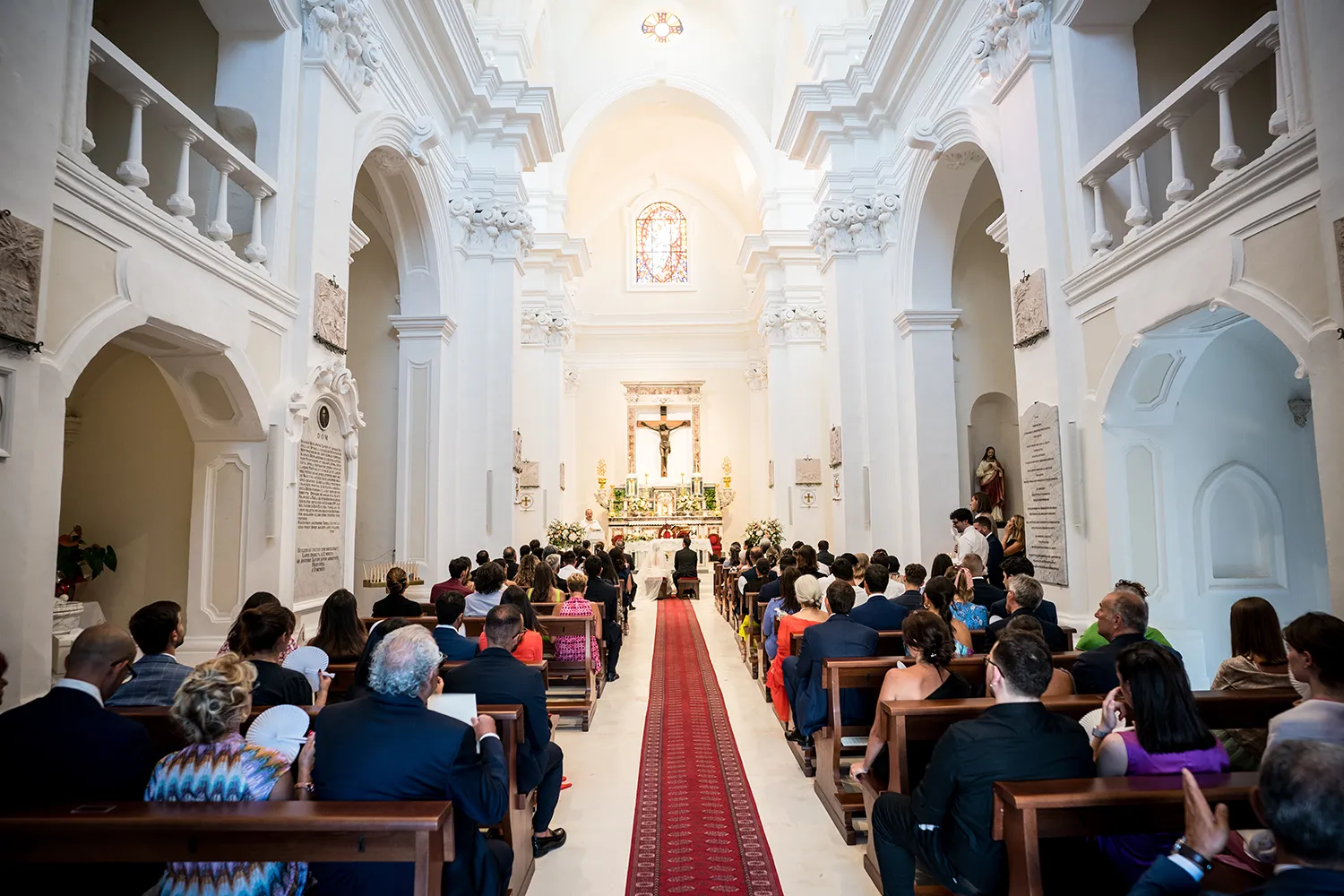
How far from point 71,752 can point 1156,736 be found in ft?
10.0

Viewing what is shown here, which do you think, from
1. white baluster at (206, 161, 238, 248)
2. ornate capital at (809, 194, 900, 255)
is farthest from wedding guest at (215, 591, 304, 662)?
ornate capital at (809, 194, 900, 255)

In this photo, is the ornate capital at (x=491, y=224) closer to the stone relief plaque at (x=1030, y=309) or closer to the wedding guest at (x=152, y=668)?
the stone relief plaque at (x=1030, y=309)

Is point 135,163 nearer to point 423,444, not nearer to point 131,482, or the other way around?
point 131,482

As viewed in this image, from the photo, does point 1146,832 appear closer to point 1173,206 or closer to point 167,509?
point 1173,206

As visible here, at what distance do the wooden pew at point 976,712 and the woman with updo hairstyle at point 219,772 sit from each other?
205 centimetres

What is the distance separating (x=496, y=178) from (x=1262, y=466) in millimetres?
8899

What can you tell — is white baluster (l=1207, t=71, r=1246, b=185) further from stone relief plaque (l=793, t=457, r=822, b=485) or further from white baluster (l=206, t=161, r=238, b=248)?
stone relief plaque (l=793, t=457, r=822, b=485)

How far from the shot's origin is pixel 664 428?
20.9m

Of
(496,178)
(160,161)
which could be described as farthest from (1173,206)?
(496,178)

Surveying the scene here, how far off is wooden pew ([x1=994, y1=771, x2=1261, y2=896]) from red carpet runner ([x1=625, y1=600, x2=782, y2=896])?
150 centimetres

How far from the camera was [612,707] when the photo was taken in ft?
21.7

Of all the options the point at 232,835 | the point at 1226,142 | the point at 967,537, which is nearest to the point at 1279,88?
the point at 1226,142

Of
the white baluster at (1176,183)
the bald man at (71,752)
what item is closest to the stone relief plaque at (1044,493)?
the white baluster at (1176,183)

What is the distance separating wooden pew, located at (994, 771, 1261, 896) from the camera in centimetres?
205
